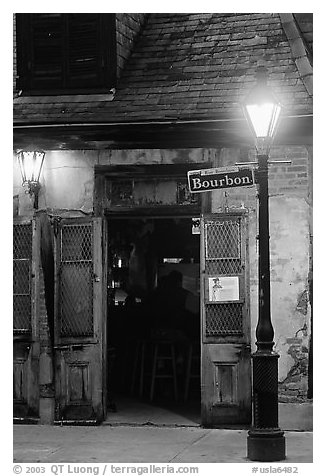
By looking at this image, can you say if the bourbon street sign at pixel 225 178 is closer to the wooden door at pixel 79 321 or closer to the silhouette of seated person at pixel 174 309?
the wooden door at pixel 79 321

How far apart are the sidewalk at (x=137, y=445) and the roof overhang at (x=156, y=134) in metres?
3.48

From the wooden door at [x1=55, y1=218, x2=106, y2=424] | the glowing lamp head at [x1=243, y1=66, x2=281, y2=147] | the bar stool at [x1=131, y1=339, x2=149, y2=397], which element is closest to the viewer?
the glowing lamp head at [x1=243, y1=66, x2=281, y2=147]

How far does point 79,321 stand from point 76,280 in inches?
20.4

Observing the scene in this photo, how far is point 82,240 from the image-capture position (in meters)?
11.6

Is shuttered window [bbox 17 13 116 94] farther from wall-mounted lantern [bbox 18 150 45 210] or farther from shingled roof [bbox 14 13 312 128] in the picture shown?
wall-mounted lantern [bbox 18 150 45 210]

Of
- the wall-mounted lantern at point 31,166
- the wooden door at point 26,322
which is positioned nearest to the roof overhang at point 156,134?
the wall-mounted lantern at point 31,166

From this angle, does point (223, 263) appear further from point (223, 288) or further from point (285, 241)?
point (285, 241)

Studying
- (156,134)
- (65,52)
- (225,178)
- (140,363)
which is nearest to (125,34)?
(65,52)

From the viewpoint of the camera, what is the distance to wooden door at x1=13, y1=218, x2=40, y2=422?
11.6 metres

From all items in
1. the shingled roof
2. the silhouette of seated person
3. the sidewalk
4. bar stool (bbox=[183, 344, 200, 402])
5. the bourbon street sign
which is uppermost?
the shingled roof

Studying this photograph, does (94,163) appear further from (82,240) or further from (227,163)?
(227,163)

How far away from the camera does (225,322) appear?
36.7 ft

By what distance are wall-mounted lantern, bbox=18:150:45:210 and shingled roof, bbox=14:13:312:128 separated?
41cm

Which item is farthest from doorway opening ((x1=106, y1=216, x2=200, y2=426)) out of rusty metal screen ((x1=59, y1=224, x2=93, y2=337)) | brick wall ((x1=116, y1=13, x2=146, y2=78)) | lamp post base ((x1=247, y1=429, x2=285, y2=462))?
lamp post base ((x1=247, y1=429, x2=285, y2=462))
